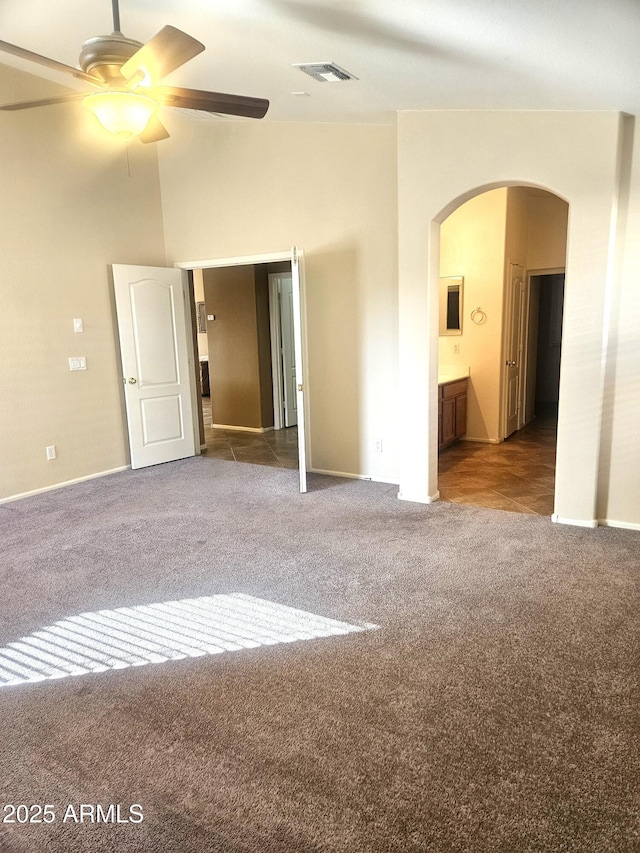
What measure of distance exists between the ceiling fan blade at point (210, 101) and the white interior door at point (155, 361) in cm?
311

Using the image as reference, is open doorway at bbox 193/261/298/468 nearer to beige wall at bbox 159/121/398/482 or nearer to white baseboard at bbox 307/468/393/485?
white baseboard at bbox 307/468/393/485

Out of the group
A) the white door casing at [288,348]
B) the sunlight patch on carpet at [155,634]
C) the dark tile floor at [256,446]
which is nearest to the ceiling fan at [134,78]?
the sunlight patch on carpet at [155,634]

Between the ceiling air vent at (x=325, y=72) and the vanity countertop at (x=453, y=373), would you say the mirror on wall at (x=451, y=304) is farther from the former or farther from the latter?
the ceiling air vent at (x=325, y=72)

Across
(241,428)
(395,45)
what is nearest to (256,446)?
(241,428)

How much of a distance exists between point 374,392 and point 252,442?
96.2 inches

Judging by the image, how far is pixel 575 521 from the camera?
3.93 m

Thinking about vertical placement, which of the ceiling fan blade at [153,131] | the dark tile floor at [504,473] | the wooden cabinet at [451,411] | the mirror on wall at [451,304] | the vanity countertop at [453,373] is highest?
the ceiling fan blade at [153,131]

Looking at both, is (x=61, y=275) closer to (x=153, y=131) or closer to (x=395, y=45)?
(x=153, y=131)

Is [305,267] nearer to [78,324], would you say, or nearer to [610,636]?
[78,324]

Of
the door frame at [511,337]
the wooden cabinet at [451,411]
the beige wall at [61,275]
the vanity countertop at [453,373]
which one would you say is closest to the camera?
the beige wall at [61,275]

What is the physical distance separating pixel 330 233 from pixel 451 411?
2.42 m

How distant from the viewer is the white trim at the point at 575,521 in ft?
12.8

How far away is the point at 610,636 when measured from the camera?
8.41ft

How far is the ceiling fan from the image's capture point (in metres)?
2.23
